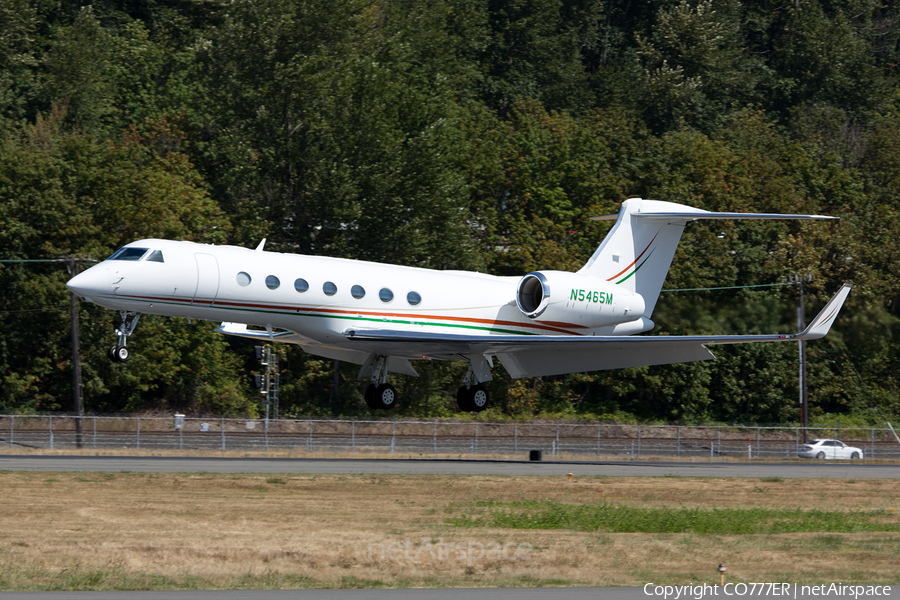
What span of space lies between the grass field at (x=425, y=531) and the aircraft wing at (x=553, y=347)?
303 cm

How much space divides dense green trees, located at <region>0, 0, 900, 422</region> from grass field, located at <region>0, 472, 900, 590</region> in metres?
10.3

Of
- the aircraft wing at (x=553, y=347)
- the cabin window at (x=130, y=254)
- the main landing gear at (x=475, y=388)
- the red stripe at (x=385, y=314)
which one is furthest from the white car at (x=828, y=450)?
the cabin window at (x=130, y=254)

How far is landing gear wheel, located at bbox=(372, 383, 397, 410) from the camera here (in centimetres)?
2705

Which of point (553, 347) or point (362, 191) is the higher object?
point (362, 191)

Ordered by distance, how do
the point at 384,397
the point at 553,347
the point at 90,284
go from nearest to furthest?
the point at 90,284 < the point at 384,397 < the point at 553,347

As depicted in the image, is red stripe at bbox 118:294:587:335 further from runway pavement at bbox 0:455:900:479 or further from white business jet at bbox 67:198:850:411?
runway pavement at bbox 0:455:900:479

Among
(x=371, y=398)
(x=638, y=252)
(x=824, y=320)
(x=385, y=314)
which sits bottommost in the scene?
(x=371, y=398)

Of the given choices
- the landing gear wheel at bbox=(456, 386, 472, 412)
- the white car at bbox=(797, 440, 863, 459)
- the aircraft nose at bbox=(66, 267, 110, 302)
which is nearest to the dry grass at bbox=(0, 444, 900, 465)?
the white car at bbox=(797, 440, 863, 459)

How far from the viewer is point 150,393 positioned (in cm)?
4572

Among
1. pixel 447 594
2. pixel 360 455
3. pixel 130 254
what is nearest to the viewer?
pixel 447 594

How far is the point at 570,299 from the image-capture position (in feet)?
94.1

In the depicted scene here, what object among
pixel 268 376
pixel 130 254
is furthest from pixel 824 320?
pixel 268 376

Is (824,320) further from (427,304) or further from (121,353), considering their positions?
(121,353)

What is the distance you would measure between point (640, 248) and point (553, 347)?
181 inches
